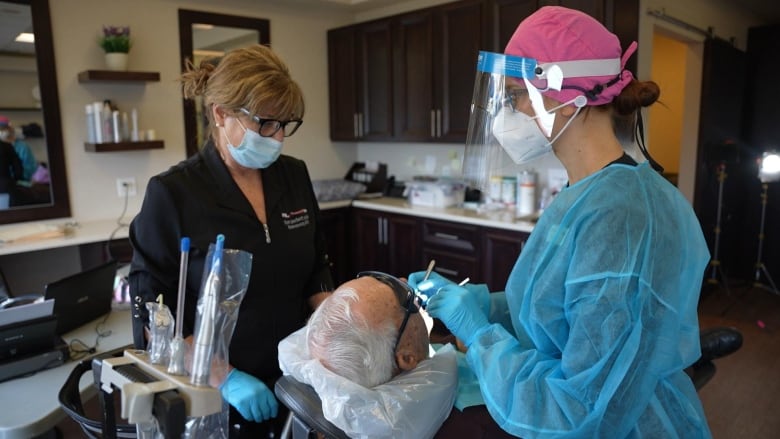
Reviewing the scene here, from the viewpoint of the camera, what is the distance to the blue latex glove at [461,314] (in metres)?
1.18

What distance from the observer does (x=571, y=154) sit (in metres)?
1.16

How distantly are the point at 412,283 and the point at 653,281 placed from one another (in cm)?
63

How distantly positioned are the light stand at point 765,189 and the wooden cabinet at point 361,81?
2.95 meters

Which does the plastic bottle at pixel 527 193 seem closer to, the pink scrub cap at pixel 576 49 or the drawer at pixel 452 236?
the drawer at pixel 452 236

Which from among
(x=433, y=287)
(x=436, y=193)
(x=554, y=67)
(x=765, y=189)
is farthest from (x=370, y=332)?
(x=765, y=189)

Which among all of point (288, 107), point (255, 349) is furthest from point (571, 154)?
point (255, 349)

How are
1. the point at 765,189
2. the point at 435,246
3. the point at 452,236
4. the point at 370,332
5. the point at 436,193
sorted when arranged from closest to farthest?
the point at 370,332
the point at 452,236
the point at 435,246
the point at 436,193
the point at 765,189

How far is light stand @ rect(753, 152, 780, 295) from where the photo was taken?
4.26m

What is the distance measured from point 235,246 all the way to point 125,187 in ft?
8.48

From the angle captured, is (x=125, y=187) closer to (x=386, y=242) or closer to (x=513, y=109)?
(x=386, y=242)

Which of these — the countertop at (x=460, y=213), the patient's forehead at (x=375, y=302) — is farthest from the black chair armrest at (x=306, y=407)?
the countertop at (x=460, y=213)

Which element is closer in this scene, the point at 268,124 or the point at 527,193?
the point at 268,124

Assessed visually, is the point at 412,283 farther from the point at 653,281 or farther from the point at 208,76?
the point at 208,76

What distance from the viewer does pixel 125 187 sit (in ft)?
12.0
